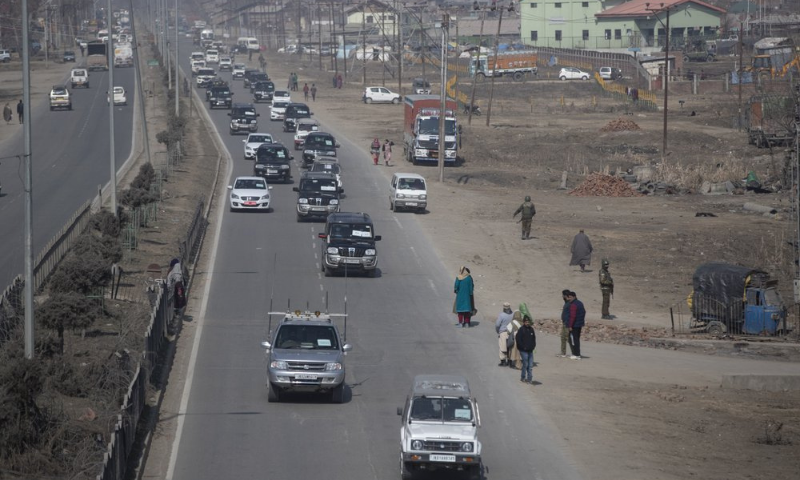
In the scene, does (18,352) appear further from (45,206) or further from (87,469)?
(45,206)

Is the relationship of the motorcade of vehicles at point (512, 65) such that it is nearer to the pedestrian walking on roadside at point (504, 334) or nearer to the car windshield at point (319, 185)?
the car windshield at point (319, 185)

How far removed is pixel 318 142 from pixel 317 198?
16.9 metres

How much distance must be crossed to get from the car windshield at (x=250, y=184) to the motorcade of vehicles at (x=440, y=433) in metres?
32.6

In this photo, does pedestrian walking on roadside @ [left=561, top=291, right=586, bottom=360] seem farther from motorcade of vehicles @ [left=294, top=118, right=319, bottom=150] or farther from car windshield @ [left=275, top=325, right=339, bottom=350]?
motorcade of vehicles @ [left=294, top=118, right=319, bottom=150]

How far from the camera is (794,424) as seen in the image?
2306 cm

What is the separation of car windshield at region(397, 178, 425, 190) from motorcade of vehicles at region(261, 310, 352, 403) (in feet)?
91.7

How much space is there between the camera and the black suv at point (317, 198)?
46250 millimetres

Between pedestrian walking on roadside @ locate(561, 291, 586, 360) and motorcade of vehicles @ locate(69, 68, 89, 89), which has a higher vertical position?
motorcade of vehicles @ locate(69, 68, 89, 89)

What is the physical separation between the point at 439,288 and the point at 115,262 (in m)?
10.1

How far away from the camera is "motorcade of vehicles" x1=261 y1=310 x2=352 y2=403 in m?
21.2

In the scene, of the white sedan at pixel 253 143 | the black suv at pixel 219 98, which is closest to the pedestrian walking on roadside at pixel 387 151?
the white sedan at pixel 253 143

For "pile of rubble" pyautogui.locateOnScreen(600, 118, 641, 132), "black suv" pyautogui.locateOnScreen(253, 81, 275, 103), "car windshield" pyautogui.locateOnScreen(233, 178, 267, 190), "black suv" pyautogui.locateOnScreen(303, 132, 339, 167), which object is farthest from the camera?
"black suv" pyautogui.locateOnScreen(253, 81, 275, 103)

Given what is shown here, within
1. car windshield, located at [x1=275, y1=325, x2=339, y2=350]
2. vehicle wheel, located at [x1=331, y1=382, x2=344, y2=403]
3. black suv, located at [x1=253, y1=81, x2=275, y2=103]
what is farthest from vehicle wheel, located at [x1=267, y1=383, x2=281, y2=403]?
black suv, located at [x1=253, y1=81, x2=275, y2=103]

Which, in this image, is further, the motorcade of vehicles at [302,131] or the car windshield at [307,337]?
the motorcade of vehicles at [302,131]
